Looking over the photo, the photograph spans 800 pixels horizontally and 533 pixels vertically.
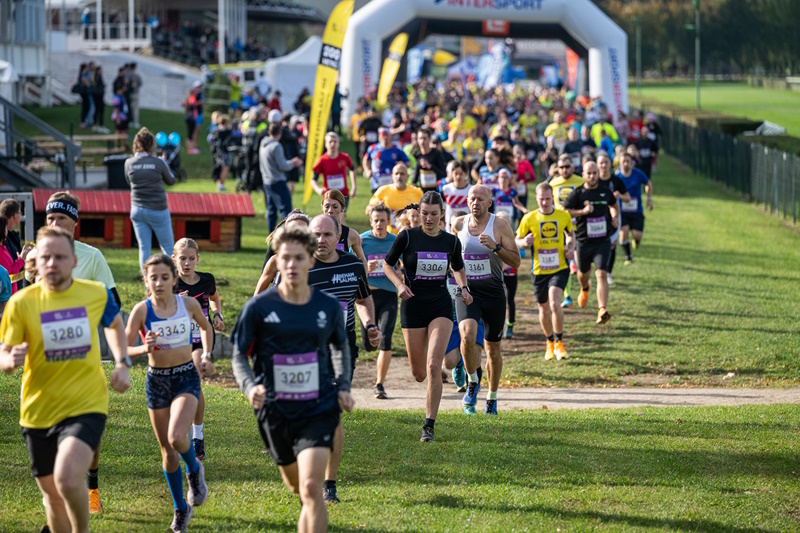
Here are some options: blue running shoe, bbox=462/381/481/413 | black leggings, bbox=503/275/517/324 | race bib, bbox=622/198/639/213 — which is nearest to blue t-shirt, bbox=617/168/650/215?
race bib, bbox=622/198/639/213

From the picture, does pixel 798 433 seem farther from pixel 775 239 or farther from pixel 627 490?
pixel 775 239

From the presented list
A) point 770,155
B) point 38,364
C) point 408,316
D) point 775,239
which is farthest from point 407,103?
point 38,364

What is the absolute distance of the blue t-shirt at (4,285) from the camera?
29.1 feet

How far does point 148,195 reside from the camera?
44.9 ft

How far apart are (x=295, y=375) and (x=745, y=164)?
2938 centimetres

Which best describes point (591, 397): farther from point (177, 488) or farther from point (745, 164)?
point (745, 164)

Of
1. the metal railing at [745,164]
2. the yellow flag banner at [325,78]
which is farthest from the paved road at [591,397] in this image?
the metal railing at [745,164]

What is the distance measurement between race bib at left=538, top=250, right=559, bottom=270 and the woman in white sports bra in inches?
254

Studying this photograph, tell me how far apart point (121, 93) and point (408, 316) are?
1073 inches

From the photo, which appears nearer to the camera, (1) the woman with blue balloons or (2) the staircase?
(1) the woman with blue balloons

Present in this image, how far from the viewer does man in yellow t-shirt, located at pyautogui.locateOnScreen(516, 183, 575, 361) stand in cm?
1298

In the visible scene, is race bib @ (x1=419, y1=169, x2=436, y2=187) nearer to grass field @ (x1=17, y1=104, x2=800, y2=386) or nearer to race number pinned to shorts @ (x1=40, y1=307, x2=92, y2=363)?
grass field @ (x1=17, y1=104, x2=800, y2=386)

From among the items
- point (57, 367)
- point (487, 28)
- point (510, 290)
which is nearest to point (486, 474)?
point (57, 367)

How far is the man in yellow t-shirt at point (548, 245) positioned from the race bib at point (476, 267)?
Result: 2884mm
